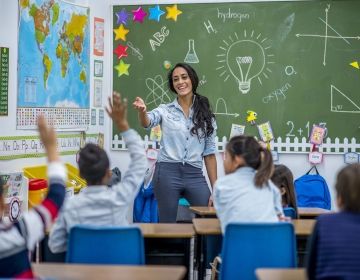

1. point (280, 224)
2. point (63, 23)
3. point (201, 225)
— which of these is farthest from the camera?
point (63, 23)

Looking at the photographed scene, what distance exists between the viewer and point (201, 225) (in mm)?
3086

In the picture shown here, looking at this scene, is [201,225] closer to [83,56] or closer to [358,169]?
[358,169]

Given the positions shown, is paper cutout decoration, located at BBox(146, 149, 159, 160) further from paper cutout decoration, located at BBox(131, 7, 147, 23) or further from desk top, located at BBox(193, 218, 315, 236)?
desk top, located at BBox(193, 218, 315, 236)

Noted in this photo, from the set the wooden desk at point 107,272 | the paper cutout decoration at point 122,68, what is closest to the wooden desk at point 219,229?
the wooden desk at point 107,272

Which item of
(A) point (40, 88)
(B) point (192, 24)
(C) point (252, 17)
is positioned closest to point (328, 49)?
(C) point (252, 17)

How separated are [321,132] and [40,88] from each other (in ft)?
8.91

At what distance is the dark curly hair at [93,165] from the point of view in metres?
2.60

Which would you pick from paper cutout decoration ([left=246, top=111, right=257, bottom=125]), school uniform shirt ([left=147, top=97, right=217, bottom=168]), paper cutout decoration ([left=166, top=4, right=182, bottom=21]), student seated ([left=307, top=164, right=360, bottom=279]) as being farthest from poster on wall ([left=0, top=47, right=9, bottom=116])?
student seated ([left=307, top=164, right=360, bottom=279])

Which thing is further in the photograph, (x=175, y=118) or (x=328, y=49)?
(x=328, y=49)

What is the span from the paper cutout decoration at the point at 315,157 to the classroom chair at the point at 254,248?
9.88 feet

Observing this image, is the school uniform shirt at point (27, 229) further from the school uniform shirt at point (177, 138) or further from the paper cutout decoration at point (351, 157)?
the paper cutout decoration at point (351, 157)

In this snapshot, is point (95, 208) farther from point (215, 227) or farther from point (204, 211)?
point (204, 211)

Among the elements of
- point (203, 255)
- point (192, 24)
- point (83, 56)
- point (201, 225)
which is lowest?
point (203, 255)

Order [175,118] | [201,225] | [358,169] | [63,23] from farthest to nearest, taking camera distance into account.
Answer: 1. [63,23]
2. [175,118]
3. [201,225]
4. [358,169]
